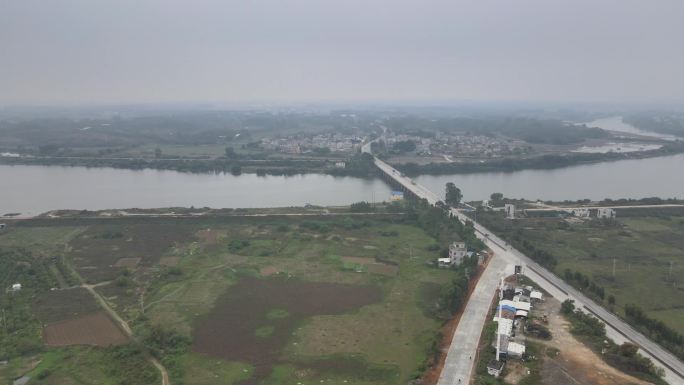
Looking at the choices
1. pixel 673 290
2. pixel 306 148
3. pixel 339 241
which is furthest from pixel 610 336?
pixel 306 148

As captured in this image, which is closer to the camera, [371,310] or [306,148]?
[371,310]

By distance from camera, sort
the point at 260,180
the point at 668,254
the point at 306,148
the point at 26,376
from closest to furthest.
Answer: the point at 26,376 < the point at 668,254 < the point at 260,180 < the point at 306,148

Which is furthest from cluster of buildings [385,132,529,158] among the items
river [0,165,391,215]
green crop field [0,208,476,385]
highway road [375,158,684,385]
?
green crop field [0,208,476,385]

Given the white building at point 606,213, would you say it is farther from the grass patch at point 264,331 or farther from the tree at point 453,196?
the grass patch at point 264,331

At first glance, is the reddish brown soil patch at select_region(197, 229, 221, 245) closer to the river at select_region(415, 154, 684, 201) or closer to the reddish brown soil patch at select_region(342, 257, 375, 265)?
the reddish brown soil patch at select_region(342, 257, 375, 265)

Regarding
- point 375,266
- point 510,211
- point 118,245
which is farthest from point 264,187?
point 375,266

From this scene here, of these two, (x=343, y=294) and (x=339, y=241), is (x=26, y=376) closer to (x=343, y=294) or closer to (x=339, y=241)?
(x=343, y=294)

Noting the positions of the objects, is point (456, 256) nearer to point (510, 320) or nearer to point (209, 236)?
point (510, 320)
